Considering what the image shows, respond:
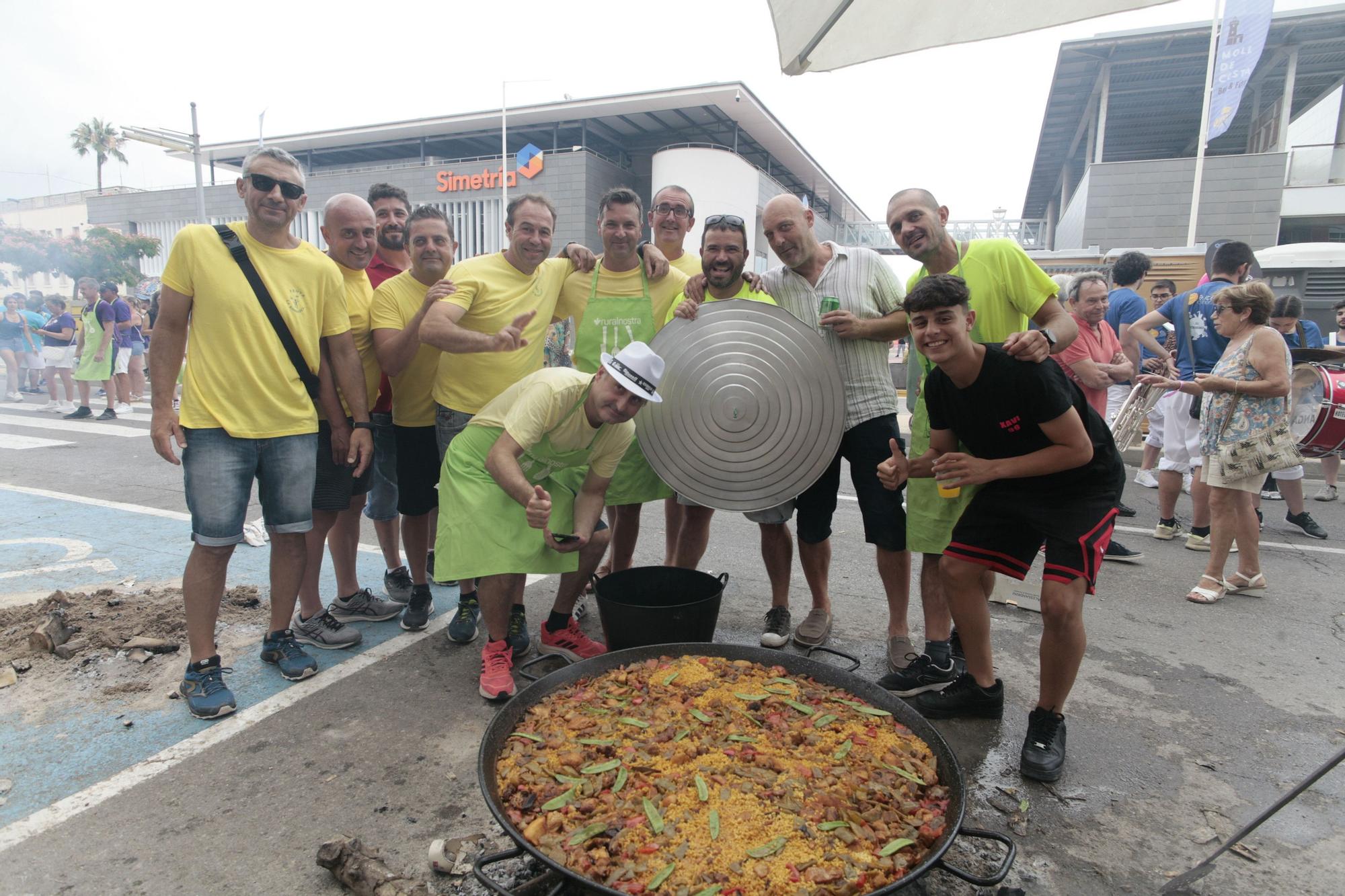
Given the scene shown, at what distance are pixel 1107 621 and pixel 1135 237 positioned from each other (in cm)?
1719

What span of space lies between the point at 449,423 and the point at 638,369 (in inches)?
48.7

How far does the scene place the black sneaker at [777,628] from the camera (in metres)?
3.51

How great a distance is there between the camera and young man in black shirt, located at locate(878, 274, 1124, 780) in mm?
2418

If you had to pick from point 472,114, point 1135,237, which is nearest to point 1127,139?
point 1135,237

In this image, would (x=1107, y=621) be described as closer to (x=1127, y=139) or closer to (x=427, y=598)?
(x=427, y=598)

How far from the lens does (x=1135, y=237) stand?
17359 mm

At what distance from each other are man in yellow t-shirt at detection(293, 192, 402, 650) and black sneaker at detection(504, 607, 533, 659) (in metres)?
0.73

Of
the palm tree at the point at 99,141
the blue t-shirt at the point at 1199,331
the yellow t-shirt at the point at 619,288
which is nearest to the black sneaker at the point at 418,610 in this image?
the yellow t-shirt at the point at 619,288

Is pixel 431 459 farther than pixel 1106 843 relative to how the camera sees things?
Yes

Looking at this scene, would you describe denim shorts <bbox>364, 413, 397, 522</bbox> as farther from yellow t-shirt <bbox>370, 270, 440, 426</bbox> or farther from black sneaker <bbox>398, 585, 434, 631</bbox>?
black sneaker <bbox>398, 585, 434, 631</bbox>

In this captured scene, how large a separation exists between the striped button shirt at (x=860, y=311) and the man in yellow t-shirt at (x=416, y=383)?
1814mm

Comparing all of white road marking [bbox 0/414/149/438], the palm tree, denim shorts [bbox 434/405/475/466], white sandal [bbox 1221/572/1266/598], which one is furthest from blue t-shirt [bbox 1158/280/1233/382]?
the palm tree

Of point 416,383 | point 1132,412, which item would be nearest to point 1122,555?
point 1132,412

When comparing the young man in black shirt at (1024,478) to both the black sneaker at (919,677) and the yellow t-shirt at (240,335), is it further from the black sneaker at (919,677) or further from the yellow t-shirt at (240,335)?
the yellow t-shirt at (240,335)
